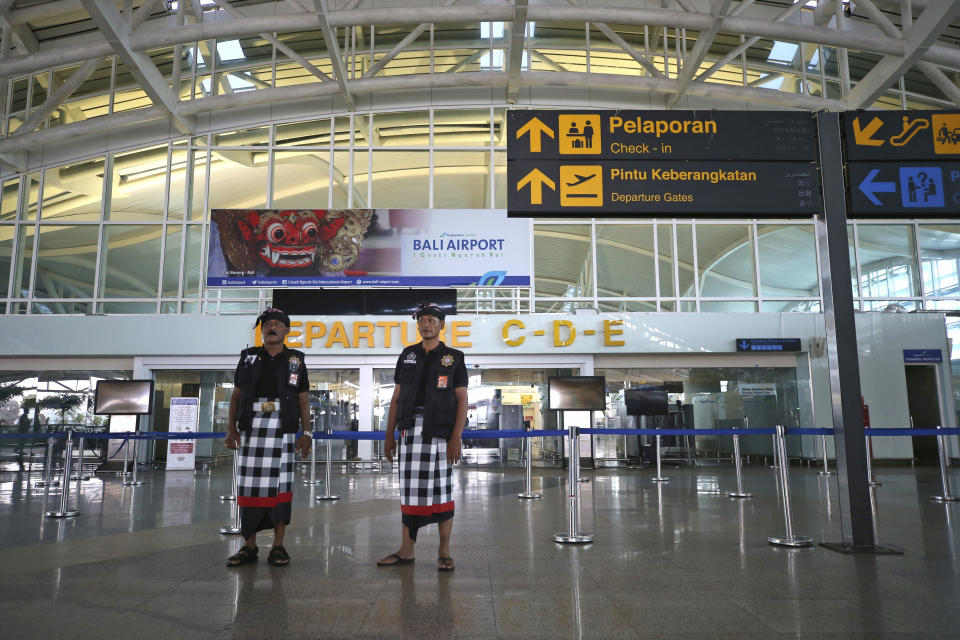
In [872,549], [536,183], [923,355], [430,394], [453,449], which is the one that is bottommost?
[872,549]

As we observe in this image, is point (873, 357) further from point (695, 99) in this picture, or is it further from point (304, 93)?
point (304, 93)

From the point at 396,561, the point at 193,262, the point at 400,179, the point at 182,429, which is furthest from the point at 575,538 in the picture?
the point at 193,262

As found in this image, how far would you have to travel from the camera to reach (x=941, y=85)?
1650cm

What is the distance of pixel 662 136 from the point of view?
6.10 meters

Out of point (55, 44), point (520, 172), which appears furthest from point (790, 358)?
point (55, 44)

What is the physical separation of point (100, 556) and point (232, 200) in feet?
46.3

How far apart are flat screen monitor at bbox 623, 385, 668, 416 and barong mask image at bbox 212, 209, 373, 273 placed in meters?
7.21

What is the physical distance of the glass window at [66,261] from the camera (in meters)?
17.0

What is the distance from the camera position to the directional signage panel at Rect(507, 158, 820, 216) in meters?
5.96

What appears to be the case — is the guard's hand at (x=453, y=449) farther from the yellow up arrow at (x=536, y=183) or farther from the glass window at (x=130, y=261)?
the glass window at (x=130, y=261)

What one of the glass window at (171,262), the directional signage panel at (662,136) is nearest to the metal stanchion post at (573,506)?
the directional signage panel at (662,136)

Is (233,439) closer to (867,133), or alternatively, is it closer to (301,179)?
(867,133)

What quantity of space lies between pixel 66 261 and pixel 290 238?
6.27 m

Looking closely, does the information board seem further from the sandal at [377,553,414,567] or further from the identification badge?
the sandal at [377,553,414,567]
